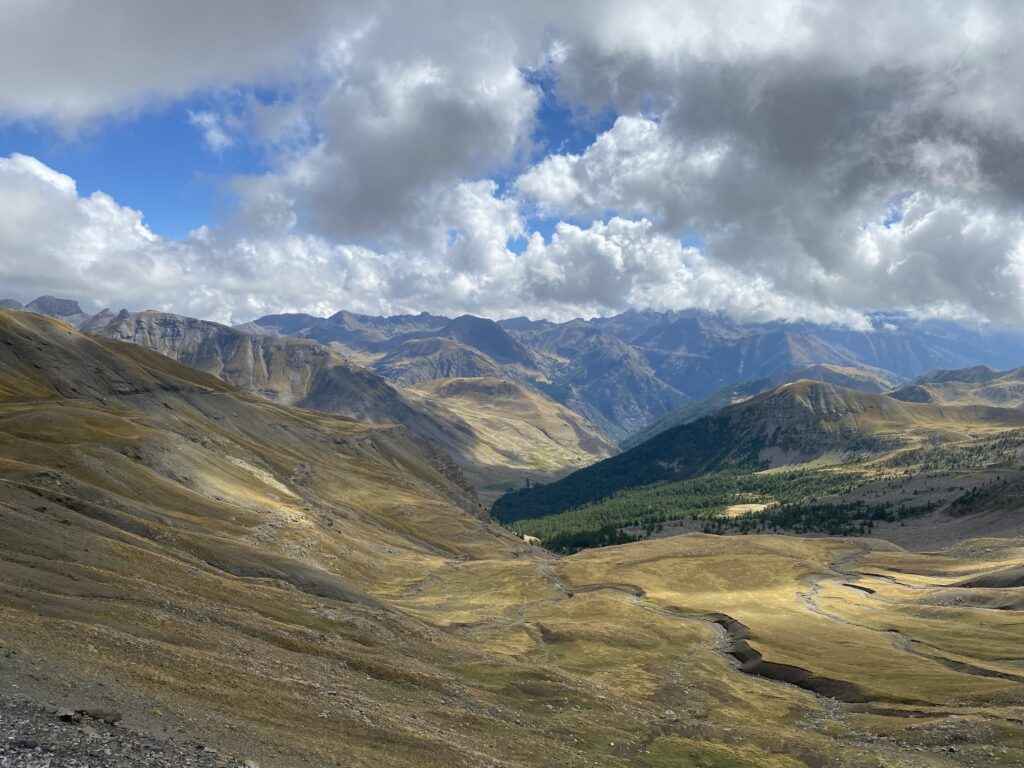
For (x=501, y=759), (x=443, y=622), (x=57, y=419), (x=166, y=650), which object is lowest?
(x=443, y=622)

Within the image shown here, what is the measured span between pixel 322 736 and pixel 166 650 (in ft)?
41.3

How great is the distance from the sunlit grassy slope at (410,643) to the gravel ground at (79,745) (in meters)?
1.85

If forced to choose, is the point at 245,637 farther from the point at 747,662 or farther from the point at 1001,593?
the point at 1001,593

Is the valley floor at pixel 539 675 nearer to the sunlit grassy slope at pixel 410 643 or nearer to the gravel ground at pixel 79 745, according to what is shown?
the sunlit grassy slope at pixel 410 643

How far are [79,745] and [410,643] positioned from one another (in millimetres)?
45836

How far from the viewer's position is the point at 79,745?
26.9 metres

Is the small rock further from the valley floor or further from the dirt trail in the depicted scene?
the dirt trail

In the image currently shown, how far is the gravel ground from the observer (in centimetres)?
2534

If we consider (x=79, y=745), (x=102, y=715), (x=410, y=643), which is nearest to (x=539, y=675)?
(x=410, y=643)

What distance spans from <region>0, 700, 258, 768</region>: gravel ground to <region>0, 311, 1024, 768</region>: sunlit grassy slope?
72.8 inches

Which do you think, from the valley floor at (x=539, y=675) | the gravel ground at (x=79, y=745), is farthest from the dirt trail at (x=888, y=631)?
the gravel ground at (x=79, y=745)

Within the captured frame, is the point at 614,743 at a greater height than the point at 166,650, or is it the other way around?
the point at 166,650

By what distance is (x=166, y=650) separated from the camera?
4200cm

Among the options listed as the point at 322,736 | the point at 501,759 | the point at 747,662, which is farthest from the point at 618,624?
the point at 322,736
